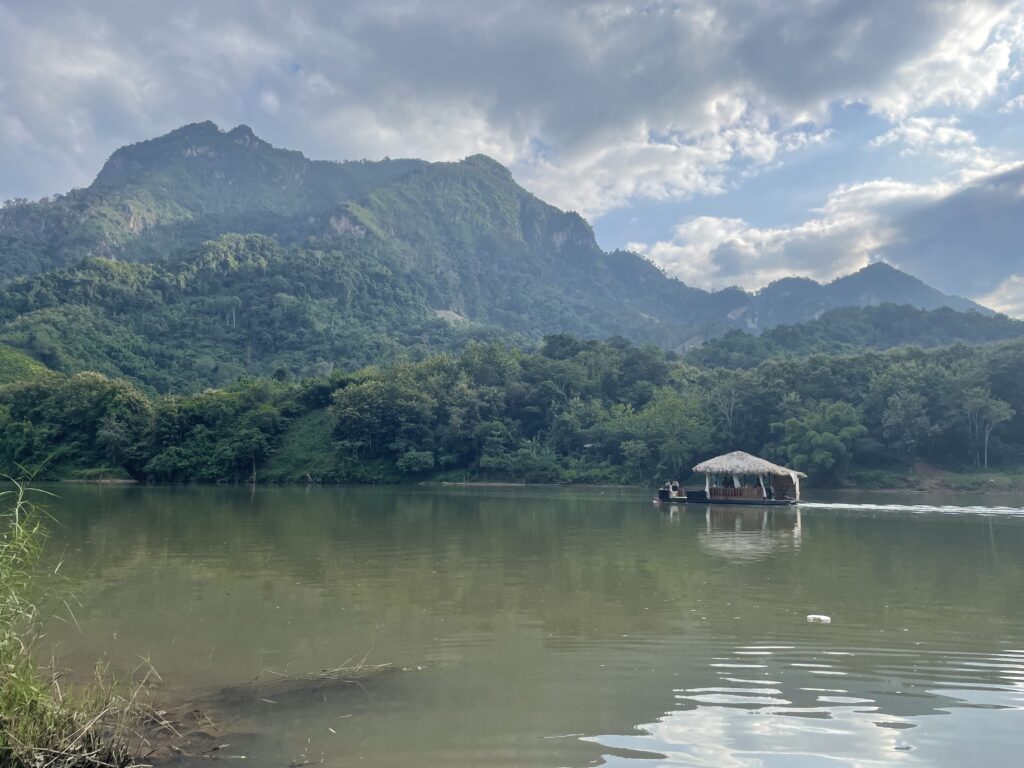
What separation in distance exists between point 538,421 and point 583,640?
4832cm

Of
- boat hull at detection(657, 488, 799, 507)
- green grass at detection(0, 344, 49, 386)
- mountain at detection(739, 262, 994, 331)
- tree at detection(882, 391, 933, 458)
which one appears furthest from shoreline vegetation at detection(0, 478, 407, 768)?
mountain at detection(739, 262, 994, 331)

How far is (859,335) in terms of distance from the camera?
3634 inches

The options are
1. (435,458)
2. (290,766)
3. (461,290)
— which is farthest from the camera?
(461,290)

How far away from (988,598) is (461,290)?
168044 mm

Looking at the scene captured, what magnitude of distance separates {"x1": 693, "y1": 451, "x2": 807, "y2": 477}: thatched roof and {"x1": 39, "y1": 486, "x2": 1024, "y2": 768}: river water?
1200 centimetres

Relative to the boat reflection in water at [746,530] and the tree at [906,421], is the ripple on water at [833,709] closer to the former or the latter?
the boat reflection in water at [746,530]

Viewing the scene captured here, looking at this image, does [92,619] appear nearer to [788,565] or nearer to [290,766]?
[290,766]

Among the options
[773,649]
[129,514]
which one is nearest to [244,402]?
[129,514]

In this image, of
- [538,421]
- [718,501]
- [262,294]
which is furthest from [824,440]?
[262,294]

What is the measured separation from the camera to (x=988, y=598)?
33.8 ft

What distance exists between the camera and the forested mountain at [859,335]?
78.9 m

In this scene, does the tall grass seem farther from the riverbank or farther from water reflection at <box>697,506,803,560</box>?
the riverbank

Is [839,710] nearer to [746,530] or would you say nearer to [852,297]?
[746,530]

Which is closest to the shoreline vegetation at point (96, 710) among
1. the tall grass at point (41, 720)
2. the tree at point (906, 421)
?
the tall grass at point (41, 720)
